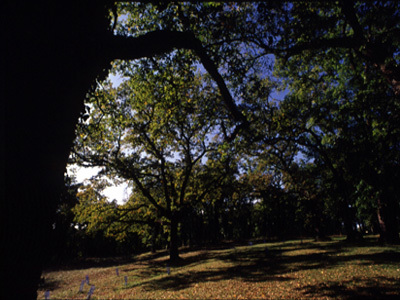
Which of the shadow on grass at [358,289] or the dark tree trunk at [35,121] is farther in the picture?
the shadow on grass at [358,289]

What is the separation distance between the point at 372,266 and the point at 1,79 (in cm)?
1498

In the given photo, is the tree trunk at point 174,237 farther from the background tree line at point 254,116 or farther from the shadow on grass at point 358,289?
the shadow on grass at point 358,289

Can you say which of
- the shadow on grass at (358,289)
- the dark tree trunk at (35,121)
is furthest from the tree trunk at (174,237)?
the dark tree trunk at (35,121)

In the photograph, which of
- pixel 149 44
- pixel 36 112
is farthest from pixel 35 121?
pixel 149 44

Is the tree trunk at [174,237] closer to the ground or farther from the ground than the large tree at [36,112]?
closer to the ground

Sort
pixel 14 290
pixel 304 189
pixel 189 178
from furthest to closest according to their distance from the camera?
1. pixel 304 189
2. pixel 189 178
3. pixel 14 290

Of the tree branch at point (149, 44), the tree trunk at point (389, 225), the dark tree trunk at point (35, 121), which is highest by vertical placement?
the tree branch at point (149, 44)

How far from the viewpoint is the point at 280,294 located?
26.7 feet

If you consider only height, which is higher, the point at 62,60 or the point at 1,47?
the point at 62,60

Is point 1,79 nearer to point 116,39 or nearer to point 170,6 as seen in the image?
point 116,39

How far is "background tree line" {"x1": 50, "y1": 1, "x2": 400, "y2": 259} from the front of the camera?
6906mm

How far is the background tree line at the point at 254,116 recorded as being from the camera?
272 inches

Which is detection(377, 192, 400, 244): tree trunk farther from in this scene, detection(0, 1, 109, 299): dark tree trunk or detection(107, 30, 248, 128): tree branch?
detection(0, 1, 109, 299): dark tree trunk

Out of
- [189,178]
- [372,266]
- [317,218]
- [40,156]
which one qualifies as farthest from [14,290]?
[317,218]
